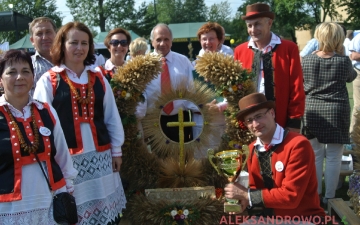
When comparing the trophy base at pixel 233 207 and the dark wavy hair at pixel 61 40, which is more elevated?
the dark wavy hair at pixel 61 40

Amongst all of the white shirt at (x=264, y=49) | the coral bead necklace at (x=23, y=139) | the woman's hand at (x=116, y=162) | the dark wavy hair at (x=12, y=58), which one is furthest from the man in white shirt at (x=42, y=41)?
the white shirt at (x=264, y=49)

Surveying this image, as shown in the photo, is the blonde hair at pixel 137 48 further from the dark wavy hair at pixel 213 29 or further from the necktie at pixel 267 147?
the necktie at pixel 267 147

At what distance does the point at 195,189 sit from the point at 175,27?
2676cm

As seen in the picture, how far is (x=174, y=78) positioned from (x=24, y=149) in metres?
1.84

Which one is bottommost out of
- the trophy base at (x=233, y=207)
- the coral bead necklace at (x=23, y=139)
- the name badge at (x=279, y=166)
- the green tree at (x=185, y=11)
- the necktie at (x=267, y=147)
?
the trophy base at (x=233, y=207)

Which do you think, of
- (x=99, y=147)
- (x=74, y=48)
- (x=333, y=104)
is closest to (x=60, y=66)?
(x=74, y=48)

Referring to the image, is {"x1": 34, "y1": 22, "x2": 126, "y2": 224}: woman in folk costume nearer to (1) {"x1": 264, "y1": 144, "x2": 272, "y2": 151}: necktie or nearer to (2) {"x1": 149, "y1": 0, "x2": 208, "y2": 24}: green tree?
(1) {"x1": 264, "y1": 144, "x2": 272, "y2": 151}: necktie

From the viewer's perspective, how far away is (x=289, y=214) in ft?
9.29

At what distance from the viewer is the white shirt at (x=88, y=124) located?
3014mm

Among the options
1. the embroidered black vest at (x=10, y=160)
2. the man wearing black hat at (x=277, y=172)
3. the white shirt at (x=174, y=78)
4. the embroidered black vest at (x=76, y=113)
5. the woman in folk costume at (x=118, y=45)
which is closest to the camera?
the embroidered black vest at (x=10, y=160)

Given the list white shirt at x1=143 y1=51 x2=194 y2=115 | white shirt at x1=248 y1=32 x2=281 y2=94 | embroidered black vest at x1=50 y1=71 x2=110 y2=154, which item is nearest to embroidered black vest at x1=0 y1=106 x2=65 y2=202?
embroidered black vest at x1=50 y1=71 x2=110 y2=154

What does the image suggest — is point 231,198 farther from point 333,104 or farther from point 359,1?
point 359,1

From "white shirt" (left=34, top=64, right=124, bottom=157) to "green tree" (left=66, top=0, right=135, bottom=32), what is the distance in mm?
36511

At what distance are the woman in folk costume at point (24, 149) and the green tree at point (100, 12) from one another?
1461 inches
